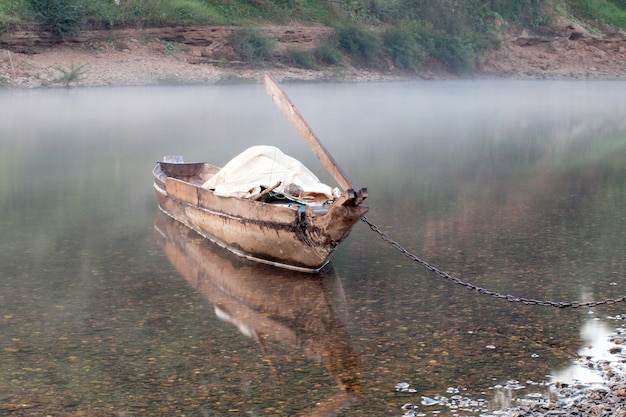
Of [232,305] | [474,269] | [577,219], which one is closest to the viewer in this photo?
[232,305]

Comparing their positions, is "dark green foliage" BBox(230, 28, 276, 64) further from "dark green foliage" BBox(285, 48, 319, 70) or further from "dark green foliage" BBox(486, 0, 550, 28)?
"dark green foliage" BBox(486, 0, 550, 28)

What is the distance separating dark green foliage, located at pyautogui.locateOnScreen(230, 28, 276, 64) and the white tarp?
37.7m

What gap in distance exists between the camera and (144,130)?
29.7 m

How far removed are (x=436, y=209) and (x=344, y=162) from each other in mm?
6976

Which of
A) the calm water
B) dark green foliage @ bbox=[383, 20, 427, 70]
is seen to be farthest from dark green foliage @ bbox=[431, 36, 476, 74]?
the calm water

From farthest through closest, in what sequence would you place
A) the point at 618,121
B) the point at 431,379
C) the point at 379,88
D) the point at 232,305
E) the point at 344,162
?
the point at 379,88 < the point at 618,121 < the point at 344,162 < the point at 232,305 < the point at 431,379

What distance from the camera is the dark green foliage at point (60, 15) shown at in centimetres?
4659

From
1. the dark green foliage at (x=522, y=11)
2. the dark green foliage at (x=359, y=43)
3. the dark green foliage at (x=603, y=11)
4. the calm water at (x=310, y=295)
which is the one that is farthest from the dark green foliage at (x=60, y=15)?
the dark green foliage at (x=603, y=11)

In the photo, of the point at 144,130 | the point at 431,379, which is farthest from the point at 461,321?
the point at 144,130

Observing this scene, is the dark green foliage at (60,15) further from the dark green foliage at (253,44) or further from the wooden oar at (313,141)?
the wooden oar at (313,141)

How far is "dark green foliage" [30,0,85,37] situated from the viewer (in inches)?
1834

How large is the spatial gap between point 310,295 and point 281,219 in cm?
102

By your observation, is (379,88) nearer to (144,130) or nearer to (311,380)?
(144,130)

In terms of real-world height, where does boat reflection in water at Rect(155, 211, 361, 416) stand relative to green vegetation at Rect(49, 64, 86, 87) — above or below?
above
